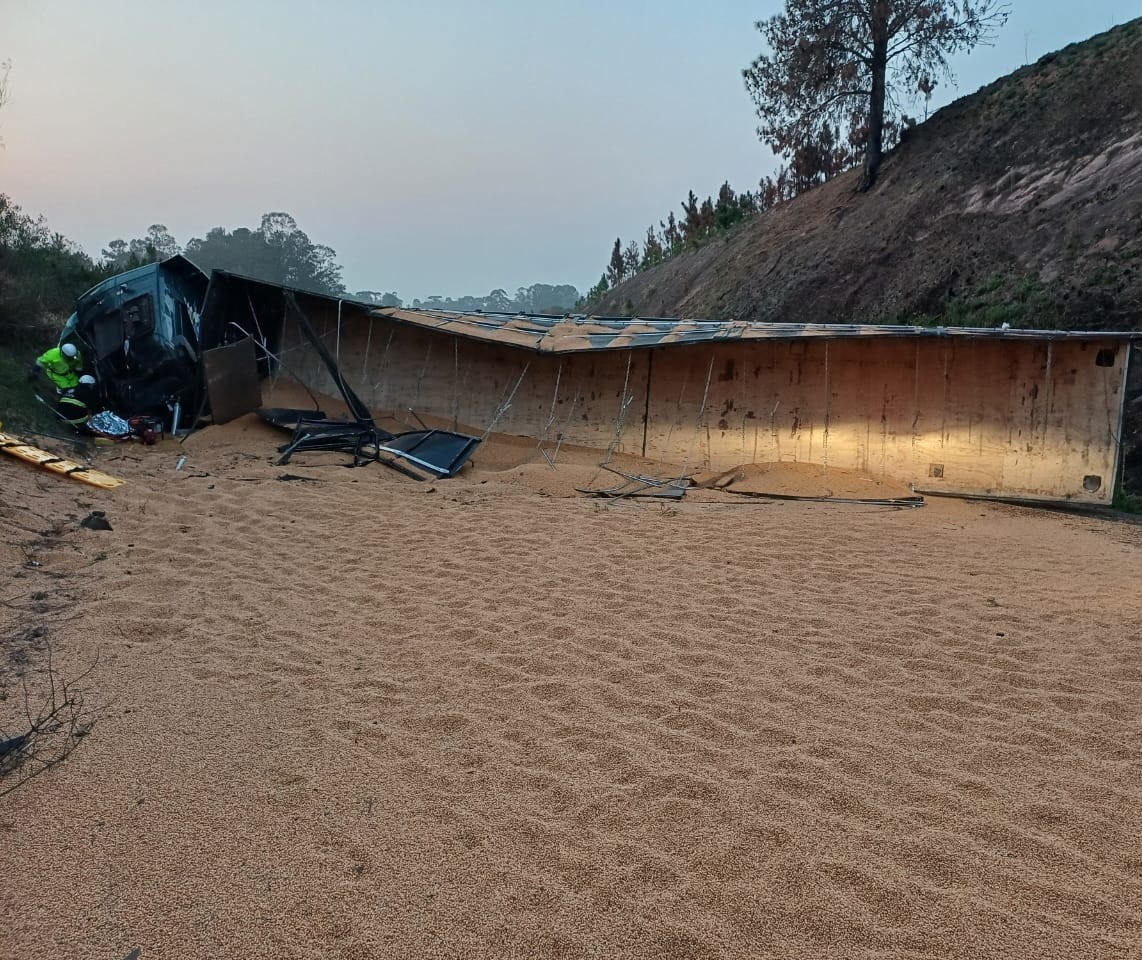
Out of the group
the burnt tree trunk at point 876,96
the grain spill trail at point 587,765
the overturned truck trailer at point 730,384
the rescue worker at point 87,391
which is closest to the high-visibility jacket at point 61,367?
the rescue worker at point 87,391

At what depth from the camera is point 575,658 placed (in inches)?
127

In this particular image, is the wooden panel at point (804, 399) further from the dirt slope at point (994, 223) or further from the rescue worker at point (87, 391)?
the dirt slope at point (994, 223)

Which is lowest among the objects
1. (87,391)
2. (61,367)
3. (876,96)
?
(87,391)

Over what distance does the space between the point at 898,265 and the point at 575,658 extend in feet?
47.2

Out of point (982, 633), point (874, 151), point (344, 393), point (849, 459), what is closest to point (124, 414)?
point (344, 393)

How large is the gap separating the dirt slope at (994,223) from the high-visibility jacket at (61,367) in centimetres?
1330

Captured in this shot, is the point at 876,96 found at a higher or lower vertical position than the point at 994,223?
higher

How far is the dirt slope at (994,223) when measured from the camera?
421 inches

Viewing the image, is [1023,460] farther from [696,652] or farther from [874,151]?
[874,151]

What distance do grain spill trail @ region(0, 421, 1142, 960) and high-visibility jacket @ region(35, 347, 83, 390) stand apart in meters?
5.06

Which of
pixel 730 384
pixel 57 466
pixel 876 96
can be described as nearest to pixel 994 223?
pixel 876 96

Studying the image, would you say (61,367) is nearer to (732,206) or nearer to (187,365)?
(187,365)

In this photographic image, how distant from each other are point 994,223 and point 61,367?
1562cm

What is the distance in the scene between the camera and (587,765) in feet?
7.79
